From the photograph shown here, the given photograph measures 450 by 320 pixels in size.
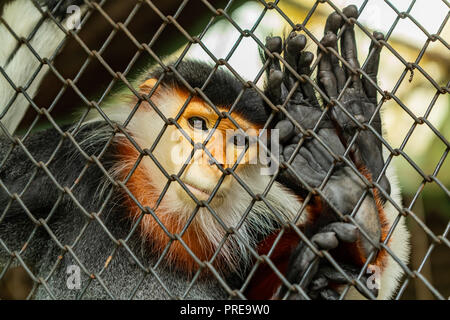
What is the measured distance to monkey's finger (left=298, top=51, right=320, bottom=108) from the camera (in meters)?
1.71

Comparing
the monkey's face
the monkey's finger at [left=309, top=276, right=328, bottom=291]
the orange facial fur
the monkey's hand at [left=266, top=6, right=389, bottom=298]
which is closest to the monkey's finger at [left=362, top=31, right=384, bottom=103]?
the monkey's hand at [left=266, top=6, right=389, bottom=298]

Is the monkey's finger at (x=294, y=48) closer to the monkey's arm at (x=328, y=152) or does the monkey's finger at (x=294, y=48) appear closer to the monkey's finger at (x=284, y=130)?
the monkey's arm at (x=328, y=152)

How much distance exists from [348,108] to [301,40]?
0.89 feet

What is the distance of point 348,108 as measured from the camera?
1764mm

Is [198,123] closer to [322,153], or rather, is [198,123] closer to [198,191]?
[198,191]

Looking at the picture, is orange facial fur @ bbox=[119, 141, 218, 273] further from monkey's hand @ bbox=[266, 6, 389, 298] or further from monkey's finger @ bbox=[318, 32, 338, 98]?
monkey's finger @ bbox=[318, 32, 338, 98]

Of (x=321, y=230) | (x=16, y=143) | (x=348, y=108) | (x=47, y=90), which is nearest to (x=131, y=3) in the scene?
(x=47, y=90)

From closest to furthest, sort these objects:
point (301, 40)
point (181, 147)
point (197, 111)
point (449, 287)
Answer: point (301, 40) < point (181, 147) < point (197, 111) < point (449, 287)

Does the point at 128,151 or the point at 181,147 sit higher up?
the point at 181,147

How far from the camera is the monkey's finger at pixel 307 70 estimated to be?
1.71 meters

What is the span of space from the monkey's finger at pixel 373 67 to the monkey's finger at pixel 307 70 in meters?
0.17

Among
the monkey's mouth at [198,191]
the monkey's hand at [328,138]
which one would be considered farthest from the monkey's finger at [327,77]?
the monkey's mouth at [198,191]

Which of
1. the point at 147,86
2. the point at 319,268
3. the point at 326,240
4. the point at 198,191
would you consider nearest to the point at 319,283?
the point at 319,268

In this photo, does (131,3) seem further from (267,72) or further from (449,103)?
(449,103)
